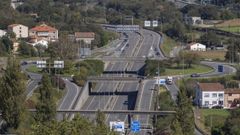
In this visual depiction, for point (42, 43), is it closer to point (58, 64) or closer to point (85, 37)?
point (85, 37)

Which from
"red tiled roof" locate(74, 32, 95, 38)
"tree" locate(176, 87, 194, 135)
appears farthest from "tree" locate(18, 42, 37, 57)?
"tree" locate(176, 87, 194, 135)

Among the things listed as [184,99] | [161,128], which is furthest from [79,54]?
[184,99]

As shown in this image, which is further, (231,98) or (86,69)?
(86,69)

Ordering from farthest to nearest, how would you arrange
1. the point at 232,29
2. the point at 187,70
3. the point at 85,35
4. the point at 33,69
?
the point at 232,29 < the point at 85,35 < the point at 187,70 < the point at 33,69

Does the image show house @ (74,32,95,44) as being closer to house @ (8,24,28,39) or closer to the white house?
the white house

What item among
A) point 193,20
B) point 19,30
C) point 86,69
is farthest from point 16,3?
point 86,69

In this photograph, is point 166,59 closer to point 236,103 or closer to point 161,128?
point 236,103

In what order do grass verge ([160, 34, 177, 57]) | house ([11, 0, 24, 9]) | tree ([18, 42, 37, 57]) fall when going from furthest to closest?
house ([11, 0, 24, 9]), grass verge ([160, 34, 177, 57]), tree ([18, 42, 37, 57])
